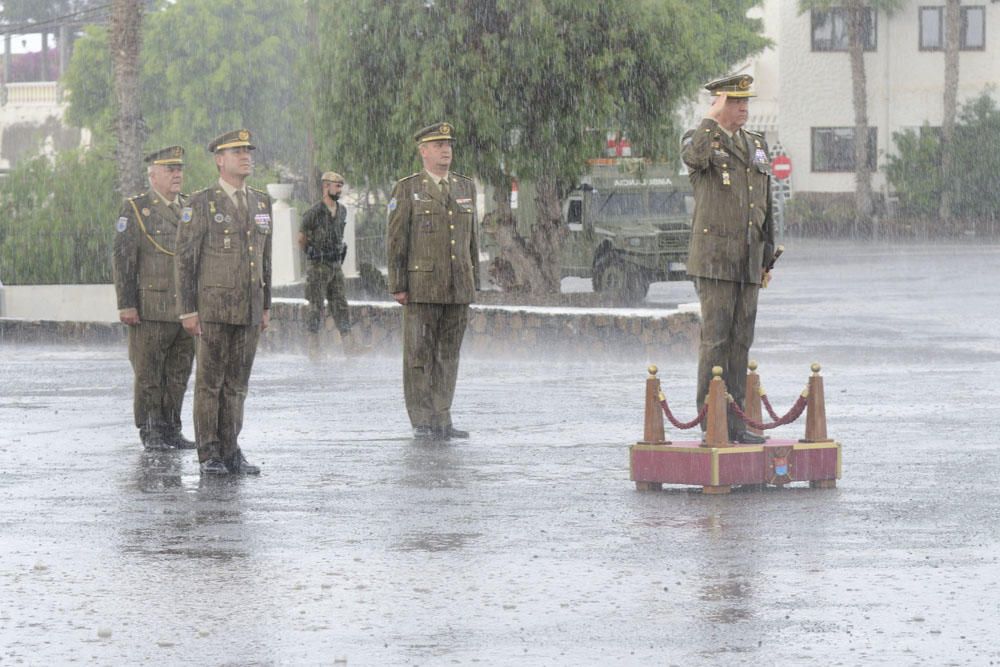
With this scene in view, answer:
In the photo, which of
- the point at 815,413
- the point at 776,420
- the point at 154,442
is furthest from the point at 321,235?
the point at 815,413

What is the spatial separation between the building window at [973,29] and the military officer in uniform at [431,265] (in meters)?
54.6

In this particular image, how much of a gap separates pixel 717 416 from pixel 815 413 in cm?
65

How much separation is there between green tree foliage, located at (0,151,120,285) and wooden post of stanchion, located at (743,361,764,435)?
54.5ft

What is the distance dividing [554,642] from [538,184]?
65.7 ft

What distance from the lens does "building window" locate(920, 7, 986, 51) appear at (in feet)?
217

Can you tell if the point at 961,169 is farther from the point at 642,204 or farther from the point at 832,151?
the point at 642,204

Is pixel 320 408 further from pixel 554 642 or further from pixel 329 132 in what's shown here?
pixel 329 132

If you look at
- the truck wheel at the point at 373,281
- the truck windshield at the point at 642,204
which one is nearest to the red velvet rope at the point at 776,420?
the truck wheel at the point at 373,281

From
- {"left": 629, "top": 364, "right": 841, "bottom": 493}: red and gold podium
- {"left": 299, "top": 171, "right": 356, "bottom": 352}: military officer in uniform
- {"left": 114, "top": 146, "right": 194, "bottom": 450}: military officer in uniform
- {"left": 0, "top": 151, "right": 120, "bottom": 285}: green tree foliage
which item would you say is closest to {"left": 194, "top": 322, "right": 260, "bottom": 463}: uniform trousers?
{"left": 114, "top": 146, "right": 194, "bottom": 450}: military officer in uniform

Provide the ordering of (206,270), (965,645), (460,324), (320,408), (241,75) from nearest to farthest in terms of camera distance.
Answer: (965,645)
(206,270)
(460,324)
(320,408)
(241,75)

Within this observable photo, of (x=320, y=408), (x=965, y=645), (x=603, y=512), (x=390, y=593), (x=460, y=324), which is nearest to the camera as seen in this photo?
(x=965, y=645)

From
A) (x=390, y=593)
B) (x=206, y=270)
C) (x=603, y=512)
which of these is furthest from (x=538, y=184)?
(x=390, y=593)

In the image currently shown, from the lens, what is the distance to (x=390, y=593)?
8477mm

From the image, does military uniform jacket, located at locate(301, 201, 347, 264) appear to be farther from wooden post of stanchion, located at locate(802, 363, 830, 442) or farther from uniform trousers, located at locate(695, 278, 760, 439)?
wooden post of stanchion, located at locate(802, 363, 830, 442)
